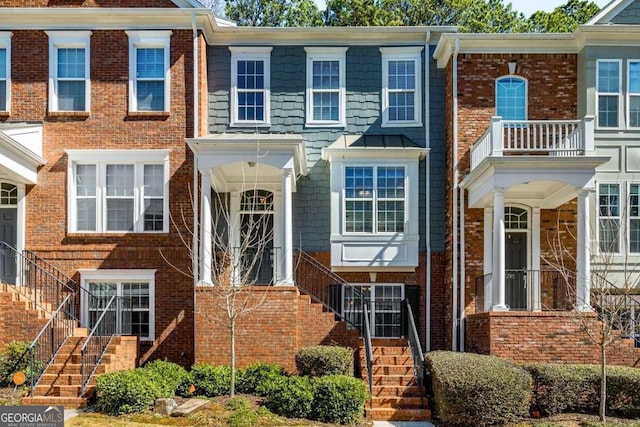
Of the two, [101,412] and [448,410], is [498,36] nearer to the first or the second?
[448,410]

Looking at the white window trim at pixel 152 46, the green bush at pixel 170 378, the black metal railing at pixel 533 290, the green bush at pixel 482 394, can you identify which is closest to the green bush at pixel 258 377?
the green bush at pixel 170 378

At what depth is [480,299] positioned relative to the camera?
18.6m

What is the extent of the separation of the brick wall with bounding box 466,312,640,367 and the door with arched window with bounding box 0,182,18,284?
11.7 meters

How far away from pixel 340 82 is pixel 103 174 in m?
6.58

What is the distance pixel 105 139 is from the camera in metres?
19.1

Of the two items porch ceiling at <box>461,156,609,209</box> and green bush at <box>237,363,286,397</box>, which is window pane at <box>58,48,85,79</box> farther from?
porch ceiling at <box>461,156,609,209</box>

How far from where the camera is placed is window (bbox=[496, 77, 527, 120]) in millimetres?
19391

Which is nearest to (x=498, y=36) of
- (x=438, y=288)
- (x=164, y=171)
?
(x=438, y=288)

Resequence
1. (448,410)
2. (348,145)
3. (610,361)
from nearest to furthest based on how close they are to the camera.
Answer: (448,410) → (610,361) → (348,145)

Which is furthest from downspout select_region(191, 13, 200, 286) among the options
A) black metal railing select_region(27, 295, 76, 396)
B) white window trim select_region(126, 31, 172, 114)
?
black metal railing select_region(27, 295, 76, 396)

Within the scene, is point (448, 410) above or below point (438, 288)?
below

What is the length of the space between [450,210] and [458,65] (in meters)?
3.69

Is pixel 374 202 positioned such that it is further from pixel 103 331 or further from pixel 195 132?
pixel 103 331

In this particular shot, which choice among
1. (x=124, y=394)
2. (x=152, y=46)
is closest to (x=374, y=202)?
(x=152, y=46)
